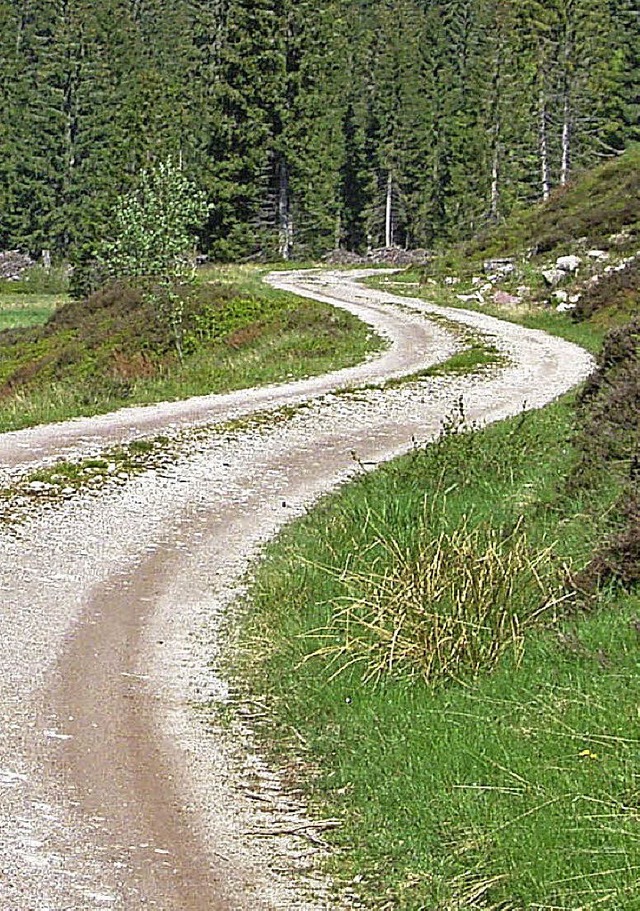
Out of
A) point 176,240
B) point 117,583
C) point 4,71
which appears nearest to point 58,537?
point 117,583

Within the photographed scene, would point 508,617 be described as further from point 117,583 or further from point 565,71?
point 565,71

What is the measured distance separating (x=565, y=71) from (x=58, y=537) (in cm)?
6613

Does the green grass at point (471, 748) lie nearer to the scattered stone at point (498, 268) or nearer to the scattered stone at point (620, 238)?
the scattered stone at point (620, 238)

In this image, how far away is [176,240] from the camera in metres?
34.2

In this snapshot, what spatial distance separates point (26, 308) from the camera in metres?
65.7

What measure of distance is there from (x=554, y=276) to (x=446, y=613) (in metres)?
32.2

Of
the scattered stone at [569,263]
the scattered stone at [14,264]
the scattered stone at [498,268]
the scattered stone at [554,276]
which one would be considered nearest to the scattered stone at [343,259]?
the scattered stone at [14,264]

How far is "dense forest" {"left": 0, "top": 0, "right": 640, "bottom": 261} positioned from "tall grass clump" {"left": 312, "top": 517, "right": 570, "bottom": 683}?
193ft

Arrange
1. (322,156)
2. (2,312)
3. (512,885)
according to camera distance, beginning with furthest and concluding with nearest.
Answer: (322,156)
(2,312)
(512,885)

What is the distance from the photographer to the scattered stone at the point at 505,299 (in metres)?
38.6

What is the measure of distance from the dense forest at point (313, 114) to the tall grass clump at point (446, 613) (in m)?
59.0

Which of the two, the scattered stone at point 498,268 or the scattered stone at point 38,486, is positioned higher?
the scattered stone at point 498,268

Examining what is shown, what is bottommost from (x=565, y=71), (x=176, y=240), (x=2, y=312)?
(x=2, y=312)

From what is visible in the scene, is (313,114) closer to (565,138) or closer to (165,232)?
(565,138)
